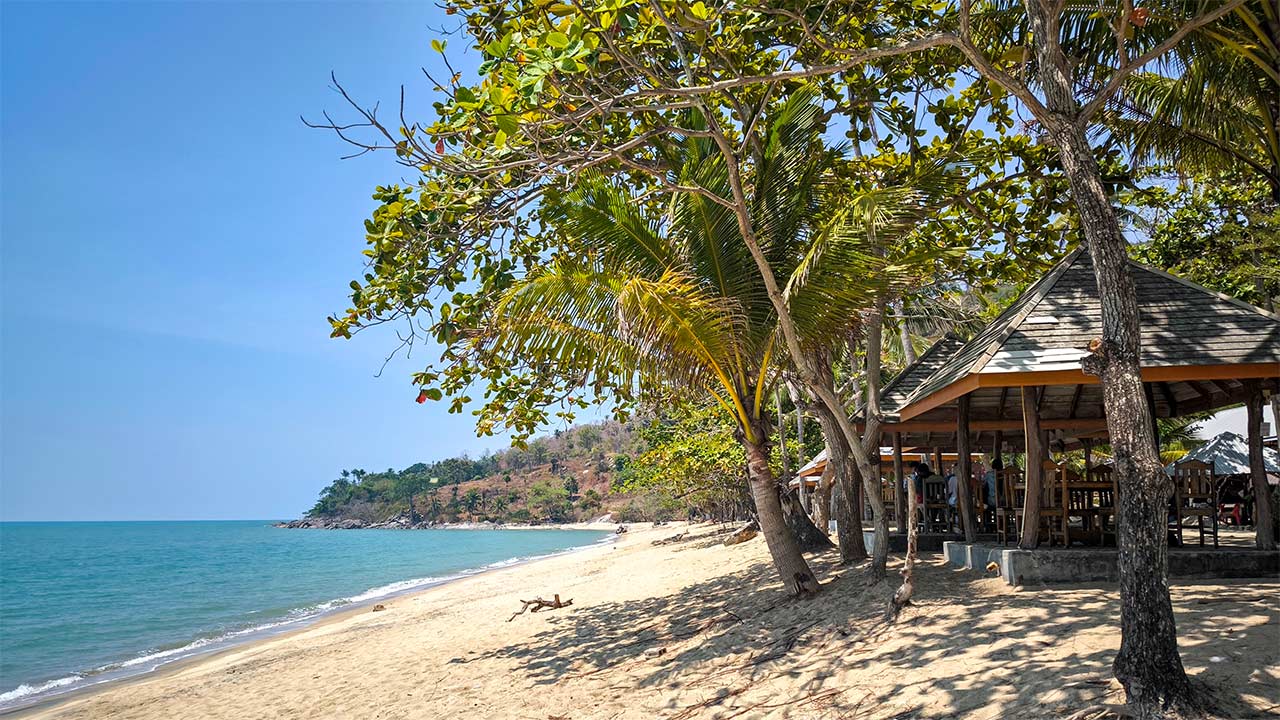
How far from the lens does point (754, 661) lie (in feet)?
22.0

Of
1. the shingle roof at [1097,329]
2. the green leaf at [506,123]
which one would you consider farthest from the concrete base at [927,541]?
the green leaf at [506,123]

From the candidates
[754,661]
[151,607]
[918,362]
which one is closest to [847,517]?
[918,362]

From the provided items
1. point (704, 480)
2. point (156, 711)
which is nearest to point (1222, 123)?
point (156, 711)

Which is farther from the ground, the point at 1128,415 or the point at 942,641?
the point at 1128,415

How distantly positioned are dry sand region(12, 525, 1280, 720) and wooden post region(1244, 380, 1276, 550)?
109 centimetres

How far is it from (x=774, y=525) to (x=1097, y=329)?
3451mm

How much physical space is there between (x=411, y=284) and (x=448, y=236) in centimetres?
60

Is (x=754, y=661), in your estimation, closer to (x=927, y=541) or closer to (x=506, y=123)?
(x=506, y=123)

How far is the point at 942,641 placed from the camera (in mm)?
5855

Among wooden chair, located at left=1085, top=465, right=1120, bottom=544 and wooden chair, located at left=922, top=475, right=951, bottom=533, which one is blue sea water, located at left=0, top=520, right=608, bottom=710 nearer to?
wooden chair, located at left=922, top=475, right=951, bottom=533

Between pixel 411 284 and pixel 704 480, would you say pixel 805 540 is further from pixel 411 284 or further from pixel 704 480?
pixel 704 480

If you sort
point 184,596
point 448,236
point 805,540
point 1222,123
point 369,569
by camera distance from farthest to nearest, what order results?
point 369,569, point 184,596, point 805,540, point 1222,123, point 448,236

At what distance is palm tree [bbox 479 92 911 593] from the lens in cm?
749

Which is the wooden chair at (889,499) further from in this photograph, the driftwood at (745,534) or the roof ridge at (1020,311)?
the roof ridge at (1020,311)
